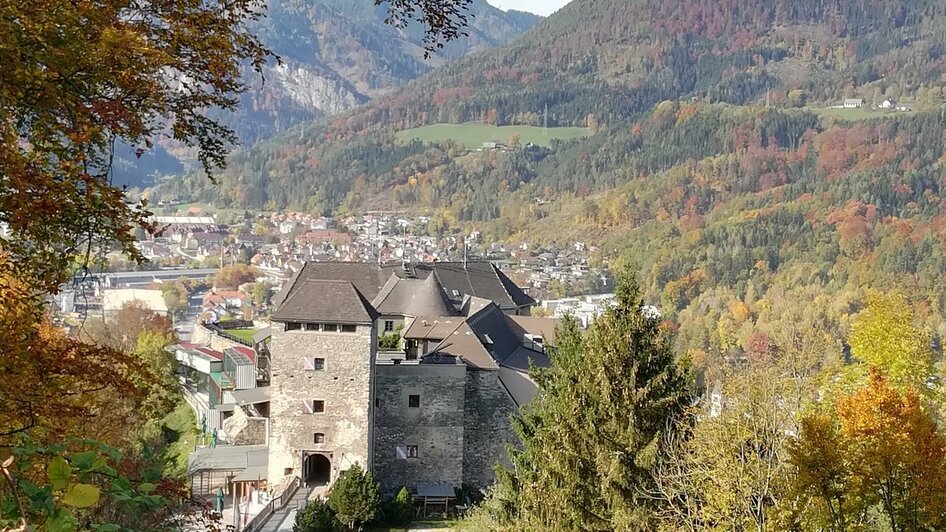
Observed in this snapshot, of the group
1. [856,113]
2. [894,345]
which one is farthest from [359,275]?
[856,113]

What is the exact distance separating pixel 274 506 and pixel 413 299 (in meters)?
14.7

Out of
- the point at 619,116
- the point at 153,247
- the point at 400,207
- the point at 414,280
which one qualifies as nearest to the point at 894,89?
the point at 619,116

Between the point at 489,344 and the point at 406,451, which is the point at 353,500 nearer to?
the point at 406,451

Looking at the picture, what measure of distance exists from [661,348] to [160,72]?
38.9ft

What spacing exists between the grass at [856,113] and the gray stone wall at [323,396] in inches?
5654

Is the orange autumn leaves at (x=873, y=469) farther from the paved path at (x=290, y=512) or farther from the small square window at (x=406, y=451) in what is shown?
the small square window at (x=406, y=451)

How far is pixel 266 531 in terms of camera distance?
80.8 feet

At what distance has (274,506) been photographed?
27172 mm

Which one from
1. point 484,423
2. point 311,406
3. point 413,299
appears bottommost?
point 484,423

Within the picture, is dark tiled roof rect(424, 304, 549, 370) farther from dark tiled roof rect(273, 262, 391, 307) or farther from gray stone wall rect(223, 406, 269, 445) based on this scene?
dark tiled roof rect(273, 262, 391, 307)

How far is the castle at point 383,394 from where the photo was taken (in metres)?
28.8

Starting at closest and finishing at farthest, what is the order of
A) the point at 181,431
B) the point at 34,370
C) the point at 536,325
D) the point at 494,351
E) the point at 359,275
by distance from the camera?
the point at 34,370 < the point at 494,351 < the point at 181,431 < the point at 536,325 < the point at 359,275

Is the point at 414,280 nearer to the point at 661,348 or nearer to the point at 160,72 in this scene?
the point at 661,348

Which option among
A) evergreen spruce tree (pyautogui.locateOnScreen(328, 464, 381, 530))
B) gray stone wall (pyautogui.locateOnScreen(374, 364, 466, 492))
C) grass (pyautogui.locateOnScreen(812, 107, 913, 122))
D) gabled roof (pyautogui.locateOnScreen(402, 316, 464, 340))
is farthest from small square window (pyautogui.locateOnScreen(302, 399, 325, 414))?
grass (pyautogui.locateOnScreen(812, 107, 913, 122))
